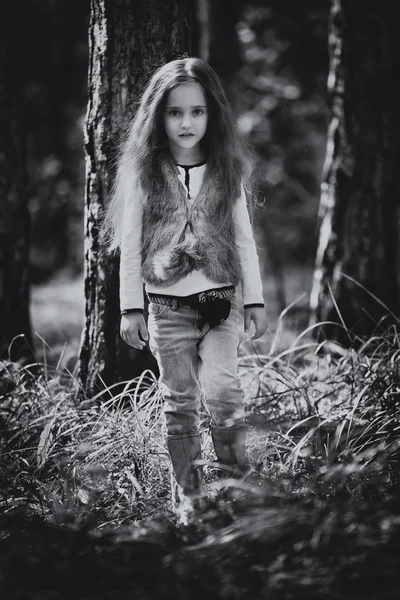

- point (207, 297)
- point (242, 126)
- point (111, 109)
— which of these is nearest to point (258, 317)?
point (207, 297)

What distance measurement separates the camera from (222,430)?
2744 millimetres

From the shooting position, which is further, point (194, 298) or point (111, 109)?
point (111, 109)

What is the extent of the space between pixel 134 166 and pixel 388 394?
1624 mm

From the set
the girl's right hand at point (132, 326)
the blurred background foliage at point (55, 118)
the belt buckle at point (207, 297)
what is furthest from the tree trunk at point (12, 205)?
the blurred background foliage at point (55, 118)

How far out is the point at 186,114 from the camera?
284 cm

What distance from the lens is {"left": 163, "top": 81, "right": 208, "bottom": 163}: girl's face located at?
2842 mm

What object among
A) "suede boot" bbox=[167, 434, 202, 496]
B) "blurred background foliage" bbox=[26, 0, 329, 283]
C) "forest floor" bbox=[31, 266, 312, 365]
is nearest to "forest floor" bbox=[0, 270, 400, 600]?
"suede boot" bbox=[167, 434, 202, 496]

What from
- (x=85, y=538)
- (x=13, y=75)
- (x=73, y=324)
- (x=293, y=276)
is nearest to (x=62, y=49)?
(x=293, y=276)

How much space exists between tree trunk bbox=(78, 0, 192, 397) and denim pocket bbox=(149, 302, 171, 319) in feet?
2.74

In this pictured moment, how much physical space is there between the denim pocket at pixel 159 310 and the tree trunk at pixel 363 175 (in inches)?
93.0

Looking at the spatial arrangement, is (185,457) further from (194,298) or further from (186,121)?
(186,121)

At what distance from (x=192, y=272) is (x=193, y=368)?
40cm

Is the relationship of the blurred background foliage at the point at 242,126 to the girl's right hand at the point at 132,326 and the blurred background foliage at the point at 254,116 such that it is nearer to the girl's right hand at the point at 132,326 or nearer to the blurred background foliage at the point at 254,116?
the blurred background foliage at the point at 254,116

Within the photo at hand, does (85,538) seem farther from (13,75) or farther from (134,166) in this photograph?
(13,75)
